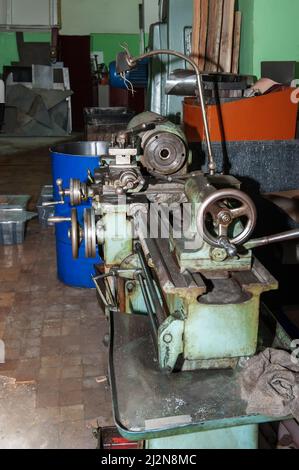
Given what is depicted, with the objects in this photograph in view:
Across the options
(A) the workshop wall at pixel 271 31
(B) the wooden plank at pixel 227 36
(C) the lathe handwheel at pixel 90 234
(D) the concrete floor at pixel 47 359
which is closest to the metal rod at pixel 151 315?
(C) the lathe handwheel at pixel 90 234

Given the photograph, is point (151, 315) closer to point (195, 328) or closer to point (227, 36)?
point (195, 328)

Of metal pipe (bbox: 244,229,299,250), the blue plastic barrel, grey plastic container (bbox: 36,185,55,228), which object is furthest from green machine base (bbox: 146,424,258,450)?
grey plastic container (bbox: 36,185,55,228)

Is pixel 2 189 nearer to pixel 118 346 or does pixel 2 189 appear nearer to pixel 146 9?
pixel 146 9

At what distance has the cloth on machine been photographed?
0.84 meters

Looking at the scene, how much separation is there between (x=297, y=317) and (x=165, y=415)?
87 centimetres

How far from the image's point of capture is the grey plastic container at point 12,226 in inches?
111

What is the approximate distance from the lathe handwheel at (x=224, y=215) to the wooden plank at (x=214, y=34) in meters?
2.08

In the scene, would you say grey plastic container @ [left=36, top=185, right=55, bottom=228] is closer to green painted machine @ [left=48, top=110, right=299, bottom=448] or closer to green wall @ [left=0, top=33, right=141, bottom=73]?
green painted machine @ [left=48, top=110, right=299, bottom=448]

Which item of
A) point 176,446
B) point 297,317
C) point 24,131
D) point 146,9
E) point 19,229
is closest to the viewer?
point 176,446

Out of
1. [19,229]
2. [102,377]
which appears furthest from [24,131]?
[102,377]

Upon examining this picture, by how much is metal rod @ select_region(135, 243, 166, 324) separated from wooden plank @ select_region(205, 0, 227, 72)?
1761 mm

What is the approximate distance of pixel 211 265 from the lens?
2.99ft

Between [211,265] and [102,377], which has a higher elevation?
[211,265]

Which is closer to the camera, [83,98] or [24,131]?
[24,131]
